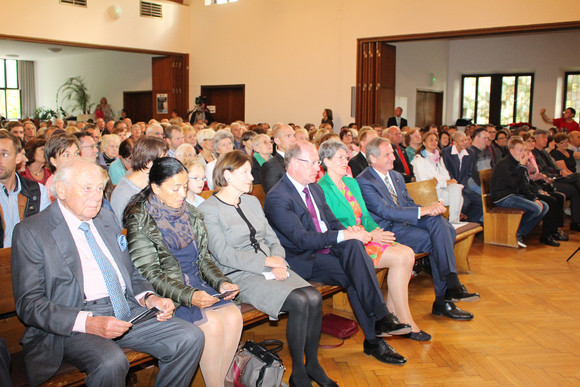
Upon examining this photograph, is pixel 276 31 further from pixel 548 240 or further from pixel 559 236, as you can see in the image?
pixel 548 240

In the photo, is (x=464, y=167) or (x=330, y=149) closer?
(x=330, y=149)

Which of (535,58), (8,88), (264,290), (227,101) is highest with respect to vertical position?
(535,58)

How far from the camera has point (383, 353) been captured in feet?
10.8

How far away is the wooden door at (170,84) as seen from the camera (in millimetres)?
15656

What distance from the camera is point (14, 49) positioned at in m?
17.8

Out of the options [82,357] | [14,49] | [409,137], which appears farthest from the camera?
[14,49]

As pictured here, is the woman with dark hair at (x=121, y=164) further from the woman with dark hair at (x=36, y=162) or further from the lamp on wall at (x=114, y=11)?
the lamp on wall at (x=114, y=11)

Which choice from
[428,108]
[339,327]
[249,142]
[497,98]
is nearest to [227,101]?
[428,108]

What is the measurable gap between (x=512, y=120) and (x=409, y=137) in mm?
10031

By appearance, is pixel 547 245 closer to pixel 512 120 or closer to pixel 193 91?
pixel 512 120

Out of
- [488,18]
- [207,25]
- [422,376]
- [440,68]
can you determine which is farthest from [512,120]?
[422,376]

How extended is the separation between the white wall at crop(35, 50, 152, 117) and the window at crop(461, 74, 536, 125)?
33.7 ft

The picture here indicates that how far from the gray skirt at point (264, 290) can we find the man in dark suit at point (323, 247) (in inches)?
14.4

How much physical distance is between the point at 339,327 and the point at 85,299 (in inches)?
72.8
